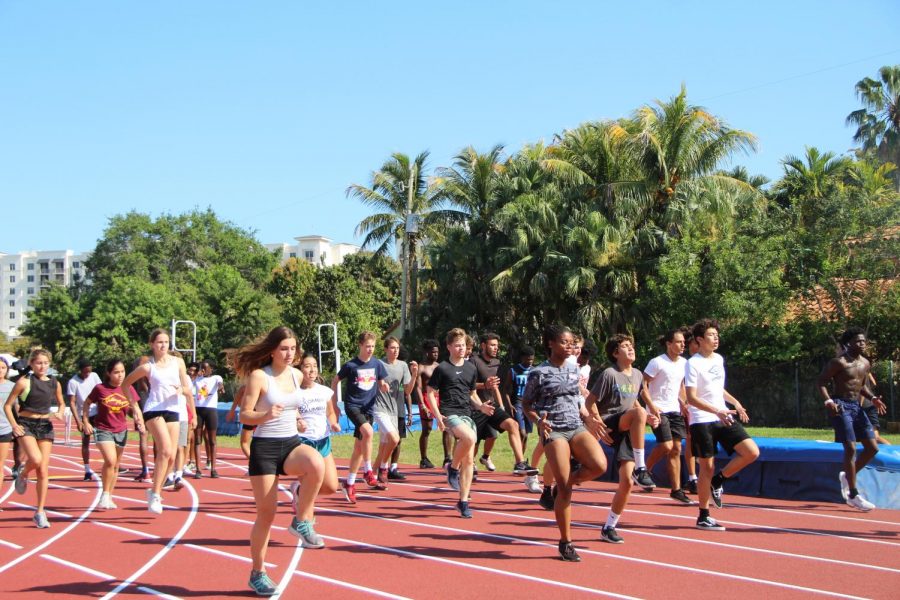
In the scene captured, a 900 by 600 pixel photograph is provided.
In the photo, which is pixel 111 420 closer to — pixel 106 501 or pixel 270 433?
pixel 106 501

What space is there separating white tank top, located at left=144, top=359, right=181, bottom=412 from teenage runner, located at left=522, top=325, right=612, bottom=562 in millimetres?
4320

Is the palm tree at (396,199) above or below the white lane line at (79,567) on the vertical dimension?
above

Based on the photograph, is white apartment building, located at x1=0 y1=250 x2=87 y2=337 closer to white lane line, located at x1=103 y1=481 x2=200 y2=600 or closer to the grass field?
the grass field

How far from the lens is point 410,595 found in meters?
6.34

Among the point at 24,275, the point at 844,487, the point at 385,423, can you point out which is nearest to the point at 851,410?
the point at 844,487

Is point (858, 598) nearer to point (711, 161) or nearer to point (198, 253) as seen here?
point (711, 161)

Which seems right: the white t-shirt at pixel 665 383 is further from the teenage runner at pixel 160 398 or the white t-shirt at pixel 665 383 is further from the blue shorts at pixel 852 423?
the teenage runner at pixel 160 398

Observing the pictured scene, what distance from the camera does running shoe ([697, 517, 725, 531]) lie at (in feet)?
28.3

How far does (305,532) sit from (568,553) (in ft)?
6.81

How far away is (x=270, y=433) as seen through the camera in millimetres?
6375

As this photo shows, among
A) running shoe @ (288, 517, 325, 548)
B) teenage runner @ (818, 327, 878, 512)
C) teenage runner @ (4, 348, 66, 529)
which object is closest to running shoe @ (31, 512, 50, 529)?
teenage runner @ (4, 348, 66, 529)

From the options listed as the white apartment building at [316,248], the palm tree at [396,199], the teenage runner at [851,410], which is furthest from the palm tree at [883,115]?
the white apartment building at [316,248]

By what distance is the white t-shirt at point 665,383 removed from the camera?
10547 millimetres

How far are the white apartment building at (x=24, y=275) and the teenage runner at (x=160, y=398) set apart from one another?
177 metres
